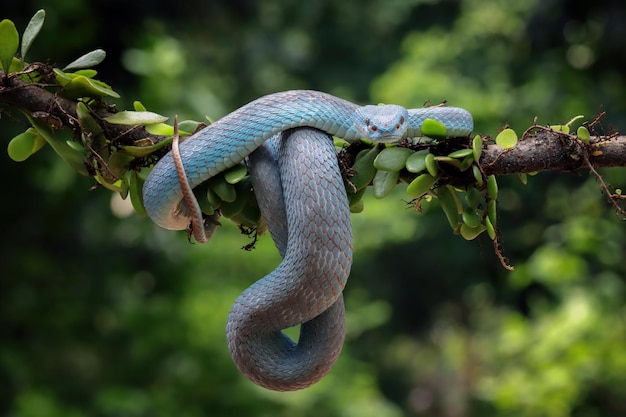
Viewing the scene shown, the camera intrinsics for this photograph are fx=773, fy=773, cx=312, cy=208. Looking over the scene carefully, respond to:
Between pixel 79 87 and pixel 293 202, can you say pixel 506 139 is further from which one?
pixel 79 87

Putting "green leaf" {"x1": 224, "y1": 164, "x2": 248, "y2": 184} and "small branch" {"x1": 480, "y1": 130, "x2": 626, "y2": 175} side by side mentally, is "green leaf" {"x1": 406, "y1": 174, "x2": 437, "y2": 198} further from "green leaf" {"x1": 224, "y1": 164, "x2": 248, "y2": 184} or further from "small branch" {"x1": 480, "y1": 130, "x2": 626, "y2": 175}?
"green leaf" {"x1": 224, "y1": 164, "x2": 248, "y2": 184}

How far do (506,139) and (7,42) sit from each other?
3.81 feet

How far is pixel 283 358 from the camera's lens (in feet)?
5.47

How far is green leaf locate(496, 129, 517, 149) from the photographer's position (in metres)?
1.71

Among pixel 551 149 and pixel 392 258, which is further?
pixel 392 258

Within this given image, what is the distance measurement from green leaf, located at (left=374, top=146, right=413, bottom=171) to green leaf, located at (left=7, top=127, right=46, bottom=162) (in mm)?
858

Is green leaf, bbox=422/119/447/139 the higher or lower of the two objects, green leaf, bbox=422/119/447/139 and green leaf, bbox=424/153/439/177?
the higher

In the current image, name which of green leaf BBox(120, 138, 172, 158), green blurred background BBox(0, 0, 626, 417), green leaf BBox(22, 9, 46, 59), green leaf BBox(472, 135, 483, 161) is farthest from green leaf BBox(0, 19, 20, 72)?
green blurred background BBox(0, 0, 626, 417)

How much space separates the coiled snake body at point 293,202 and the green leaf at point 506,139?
0.08 m

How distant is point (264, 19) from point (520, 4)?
134 inches

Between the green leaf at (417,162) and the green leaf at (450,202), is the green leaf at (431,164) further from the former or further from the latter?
the green leaf at (450,202)

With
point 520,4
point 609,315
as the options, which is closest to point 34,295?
point 609,315

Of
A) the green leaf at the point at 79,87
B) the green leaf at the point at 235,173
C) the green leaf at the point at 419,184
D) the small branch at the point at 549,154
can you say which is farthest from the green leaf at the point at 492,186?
the green leaf at the point at 79,87

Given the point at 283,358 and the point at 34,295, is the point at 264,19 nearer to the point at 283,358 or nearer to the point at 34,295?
the point at 34,295
